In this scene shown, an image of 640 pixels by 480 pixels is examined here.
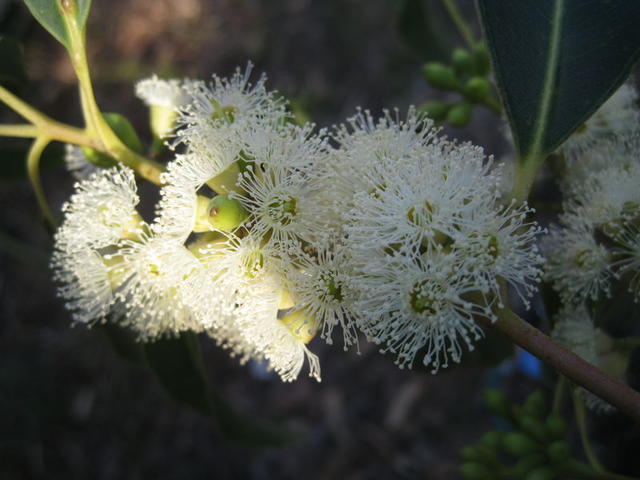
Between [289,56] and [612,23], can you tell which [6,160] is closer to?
[612,23]

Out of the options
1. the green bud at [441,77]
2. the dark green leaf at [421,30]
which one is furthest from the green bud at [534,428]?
the dark green leaf at [421,30]

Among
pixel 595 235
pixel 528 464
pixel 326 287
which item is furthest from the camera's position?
pixel 528 464

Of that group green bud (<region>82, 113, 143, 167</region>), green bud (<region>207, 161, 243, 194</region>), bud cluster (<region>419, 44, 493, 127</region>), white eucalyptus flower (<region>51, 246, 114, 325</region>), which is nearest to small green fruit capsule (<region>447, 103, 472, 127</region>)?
bud cluster (<region>419, 44, 493, 127</region>)

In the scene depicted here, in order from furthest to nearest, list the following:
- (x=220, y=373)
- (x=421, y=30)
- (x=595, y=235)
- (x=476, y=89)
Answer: (x=220, y=373)
(x=421, y=30)
(x=476, y=89)
(x=595, y=235)

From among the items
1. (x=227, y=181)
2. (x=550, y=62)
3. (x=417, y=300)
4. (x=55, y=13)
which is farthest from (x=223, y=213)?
(x=550, y=62)

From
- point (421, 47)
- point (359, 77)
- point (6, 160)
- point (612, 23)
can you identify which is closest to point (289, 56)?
point (359, 77)

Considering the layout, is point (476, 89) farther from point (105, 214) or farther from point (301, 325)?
point (105, 214)

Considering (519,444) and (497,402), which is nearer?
(519,444)

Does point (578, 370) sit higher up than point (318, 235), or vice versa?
point (318, 235)

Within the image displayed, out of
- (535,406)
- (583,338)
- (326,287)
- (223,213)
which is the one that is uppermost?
(223,213)
